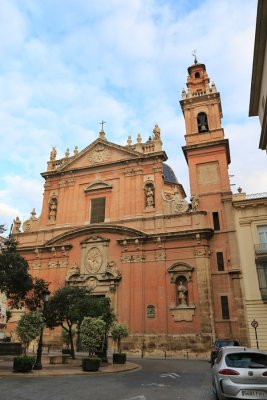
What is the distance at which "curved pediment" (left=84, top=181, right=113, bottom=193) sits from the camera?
3116 cm

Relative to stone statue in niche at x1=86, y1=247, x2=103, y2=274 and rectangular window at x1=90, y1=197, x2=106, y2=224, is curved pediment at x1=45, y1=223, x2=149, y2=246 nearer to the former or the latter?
rectangular window at x1=90, y1=197, x2=106, y2=224

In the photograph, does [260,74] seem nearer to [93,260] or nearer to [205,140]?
[205,140]

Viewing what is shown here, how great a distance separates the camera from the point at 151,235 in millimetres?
27375

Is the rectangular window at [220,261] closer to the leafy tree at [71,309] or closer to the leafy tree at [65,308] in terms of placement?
the leafy tree at [71,309]

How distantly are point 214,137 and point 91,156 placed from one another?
11855 mm

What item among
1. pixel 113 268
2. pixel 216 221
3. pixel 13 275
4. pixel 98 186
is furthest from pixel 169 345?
pixel 98 186

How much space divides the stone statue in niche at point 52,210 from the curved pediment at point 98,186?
3.51 meters

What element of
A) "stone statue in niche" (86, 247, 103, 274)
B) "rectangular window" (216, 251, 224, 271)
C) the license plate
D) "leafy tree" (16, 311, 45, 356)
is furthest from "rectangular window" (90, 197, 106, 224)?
the license plate

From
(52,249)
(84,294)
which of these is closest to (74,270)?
(52,249)

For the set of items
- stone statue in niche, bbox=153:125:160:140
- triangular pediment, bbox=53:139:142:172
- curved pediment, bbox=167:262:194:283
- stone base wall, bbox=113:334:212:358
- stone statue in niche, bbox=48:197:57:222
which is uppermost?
stone statue in niche, bbox=153:125:160:140

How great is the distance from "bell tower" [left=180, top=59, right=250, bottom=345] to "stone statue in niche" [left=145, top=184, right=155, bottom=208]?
3.38m

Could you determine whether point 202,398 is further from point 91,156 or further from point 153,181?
point 91,156

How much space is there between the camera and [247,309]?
23609mm

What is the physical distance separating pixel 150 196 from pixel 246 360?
71.9 feet
